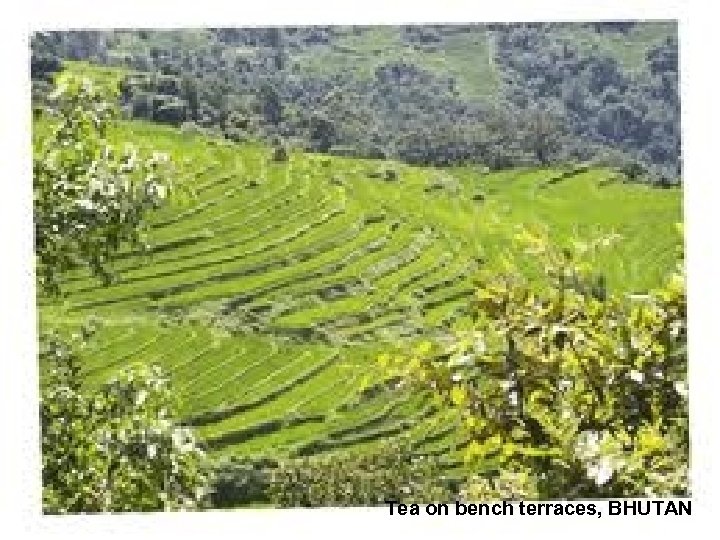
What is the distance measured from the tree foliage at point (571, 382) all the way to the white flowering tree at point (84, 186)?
45.5 inches

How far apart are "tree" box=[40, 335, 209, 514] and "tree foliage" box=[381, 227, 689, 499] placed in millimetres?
891

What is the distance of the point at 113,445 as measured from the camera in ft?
20.8

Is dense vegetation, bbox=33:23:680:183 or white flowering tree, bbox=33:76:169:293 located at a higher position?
dense vegetation, bbox=33:23:680:183

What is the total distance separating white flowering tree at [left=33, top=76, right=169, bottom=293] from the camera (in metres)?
6.20

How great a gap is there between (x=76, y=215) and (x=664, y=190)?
213cm

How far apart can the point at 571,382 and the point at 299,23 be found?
5.33 feet

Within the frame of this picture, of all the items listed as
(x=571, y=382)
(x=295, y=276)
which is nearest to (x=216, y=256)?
(x=295, y=276)

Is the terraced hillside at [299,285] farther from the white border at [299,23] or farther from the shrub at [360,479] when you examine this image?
the white border at [299,23]

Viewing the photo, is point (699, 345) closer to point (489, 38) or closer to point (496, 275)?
point (496, 275)

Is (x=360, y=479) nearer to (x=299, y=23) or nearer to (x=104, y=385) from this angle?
(x=104, y=385)

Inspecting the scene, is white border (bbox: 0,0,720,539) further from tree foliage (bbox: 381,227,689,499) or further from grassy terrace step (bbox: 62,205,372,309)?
grassy terrace step (bbox: 62,205,372,309)

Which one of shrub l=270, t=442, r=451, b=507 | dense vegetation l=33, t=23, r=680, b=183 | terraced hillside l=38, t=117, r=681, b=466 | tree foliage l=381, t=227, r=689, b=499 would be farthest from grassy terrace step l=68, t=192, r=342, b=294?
shrub l=270, t=442, r=451, b=507

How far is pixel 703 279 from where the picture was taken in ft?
20.3

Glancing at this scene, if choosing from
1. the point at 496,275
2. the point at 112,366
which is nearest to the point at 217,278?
the point at 112,366
